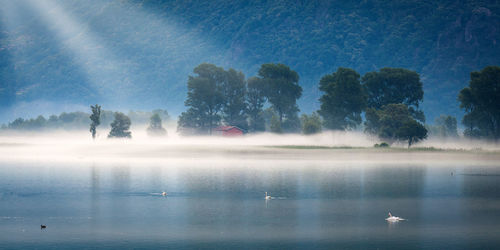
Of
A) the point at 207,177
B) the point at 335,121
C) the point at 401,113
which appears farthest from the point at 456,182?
the point at 335,121

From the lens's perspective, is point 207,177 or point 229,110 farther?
point 229,110

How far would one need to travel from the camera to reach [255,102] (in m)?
182

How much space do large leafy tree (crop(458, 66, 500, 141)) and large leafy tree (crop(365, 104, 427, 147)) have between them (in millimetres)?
18496

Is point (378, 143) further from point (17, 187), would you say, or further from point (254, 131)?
point (17, 187)

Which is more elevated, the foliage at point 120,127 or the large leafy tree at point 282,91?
the large leafy tree at point 282,91

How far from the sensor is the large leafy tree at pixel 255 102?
7057 inches

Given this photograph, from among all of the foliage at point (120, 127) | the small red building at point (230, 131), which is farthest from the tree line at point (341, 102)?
the foliage at point (120, 127)

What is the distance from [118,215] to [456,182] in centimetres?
4243

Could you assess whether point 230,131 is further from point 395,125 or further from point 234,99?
point 395,125

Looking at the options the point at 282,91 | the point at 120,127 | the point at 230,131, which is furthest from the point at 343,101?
the point at 120,127

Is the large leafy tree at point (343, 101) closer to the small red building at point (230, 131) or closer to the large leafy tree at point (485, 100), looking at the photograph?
the large leafy tree at point (485, 100)

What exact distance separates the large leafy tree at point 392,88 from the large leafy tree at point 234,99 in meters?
38.7

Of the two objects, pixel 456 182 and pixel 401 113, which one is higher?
pixel 401 113

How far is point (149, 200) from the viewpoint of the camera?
5138cm
